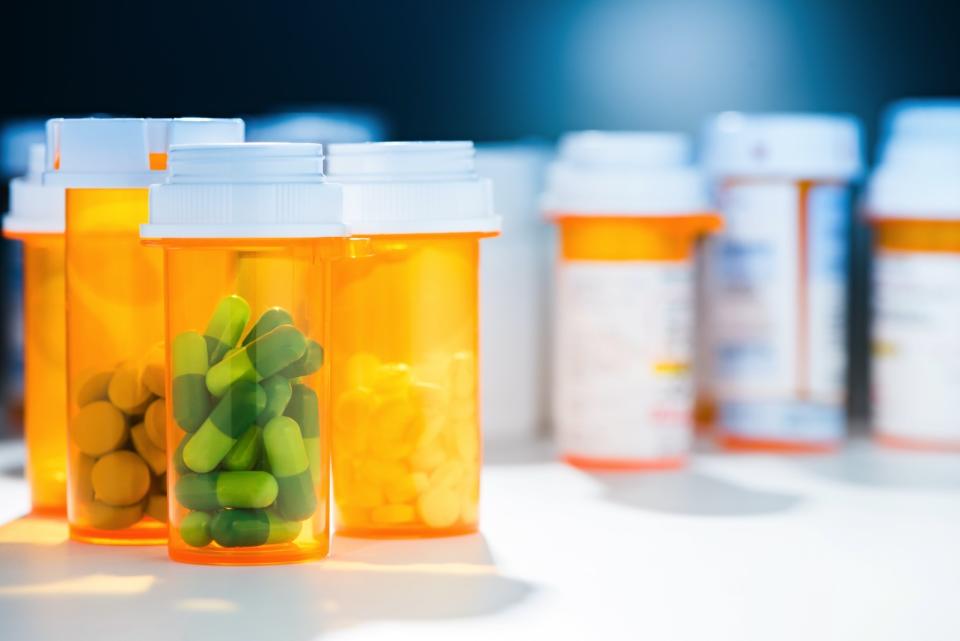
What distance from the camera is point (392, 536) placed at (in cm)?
82

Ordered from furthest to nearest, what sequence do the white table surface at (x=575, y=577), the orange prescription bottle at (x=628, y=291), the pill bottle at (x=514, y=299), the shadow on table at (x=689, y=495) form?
the pill bottle at (x=514, y=299), the orange prescription bottle at (x=628, y=291), the shadow on table at (x=689, y=495), the white table surface at (x=575, y=577)

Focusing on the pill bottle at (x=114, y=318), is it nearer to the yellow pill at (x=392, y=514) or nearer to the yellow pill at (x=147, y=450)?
the yellow pill at (x=147, y=450)

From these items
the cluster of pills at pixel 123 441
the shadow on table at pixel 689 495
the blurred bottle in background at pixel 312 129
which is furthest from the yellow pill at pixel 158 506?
the blurred bottle in background at pixel 312 129

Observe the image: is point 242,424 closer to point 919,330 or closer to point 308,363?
point 308,363

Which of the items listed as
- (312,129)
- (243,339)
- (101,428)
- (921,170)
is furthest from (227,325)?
(921,170)

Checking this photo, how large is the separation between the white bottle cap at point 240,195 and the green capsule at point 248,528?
0.14 metres

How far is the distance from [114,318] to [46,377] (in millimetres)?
105

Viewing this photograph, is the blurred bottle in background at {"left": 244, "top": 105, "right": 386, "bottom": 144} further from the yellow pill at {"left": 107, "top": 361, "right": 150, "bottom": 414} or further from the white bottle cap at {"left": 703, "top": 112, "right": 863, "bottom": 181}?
the yellow pill at {"left": 107, "top": 361, "right": 150, "bottom": 414}

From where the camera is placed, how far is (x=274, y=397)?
729 mm

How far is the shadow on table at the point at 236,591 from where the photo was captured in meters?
0.65

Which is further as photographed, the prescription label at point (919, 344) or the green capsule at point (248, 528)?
the prescription label at point (919, 344)

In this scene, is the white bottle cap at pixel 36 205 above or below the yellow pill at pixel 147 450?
above

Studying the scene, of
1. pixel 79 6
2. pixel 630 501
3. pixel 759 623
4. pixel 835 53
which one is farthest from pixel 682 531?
pixel 79 6

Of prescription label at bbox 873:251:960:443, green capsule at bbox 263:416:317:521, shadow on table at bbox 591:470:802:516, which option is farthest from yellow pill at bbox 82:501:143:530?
prescription label at bbox 873:251:960:443
